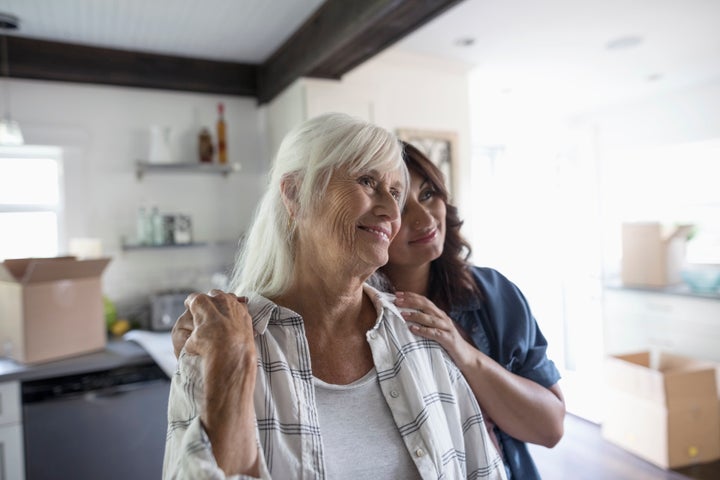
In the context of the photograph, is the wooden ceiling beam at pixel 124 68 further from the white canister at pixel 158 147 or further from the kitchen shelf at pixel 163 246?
the kitchen shelf at pixel 163 246

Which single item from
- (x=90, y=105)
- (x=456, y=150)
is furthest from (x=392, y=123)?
(x=90, y=105)

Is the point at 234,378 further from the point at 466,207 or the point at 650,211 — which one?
the point at 650,211

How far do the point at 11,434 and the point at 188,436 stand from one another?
1882mm

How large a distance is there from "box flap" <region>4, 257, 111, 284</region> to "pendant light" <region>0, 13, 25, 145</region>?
21.3 inches

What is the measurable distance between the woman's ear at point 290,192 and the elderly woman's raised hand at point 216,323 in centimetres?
22

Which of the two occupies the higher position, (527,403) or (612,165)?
(612,165)

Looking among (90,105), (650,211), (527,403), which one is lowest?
(527,403)

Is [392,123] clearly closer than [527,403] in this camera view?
No

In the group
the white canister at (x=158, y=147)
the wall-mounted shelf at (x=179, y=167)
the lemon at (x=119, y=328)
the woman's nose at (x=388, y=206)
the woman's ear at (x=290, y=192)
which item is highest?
the white canister at (x=158, y=147)

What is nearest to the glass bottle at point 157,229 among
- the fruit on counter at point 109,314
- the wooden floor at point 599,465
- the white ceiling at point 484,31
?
the fruit on counter at point 109,314

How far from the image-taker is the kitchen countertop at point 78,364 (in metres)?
2.02

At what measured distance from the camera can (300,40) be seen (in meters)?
2.60

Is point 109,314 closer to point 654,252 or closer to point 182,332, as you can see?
point 182,332

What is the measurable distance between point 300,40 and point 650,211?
12.0 ft
